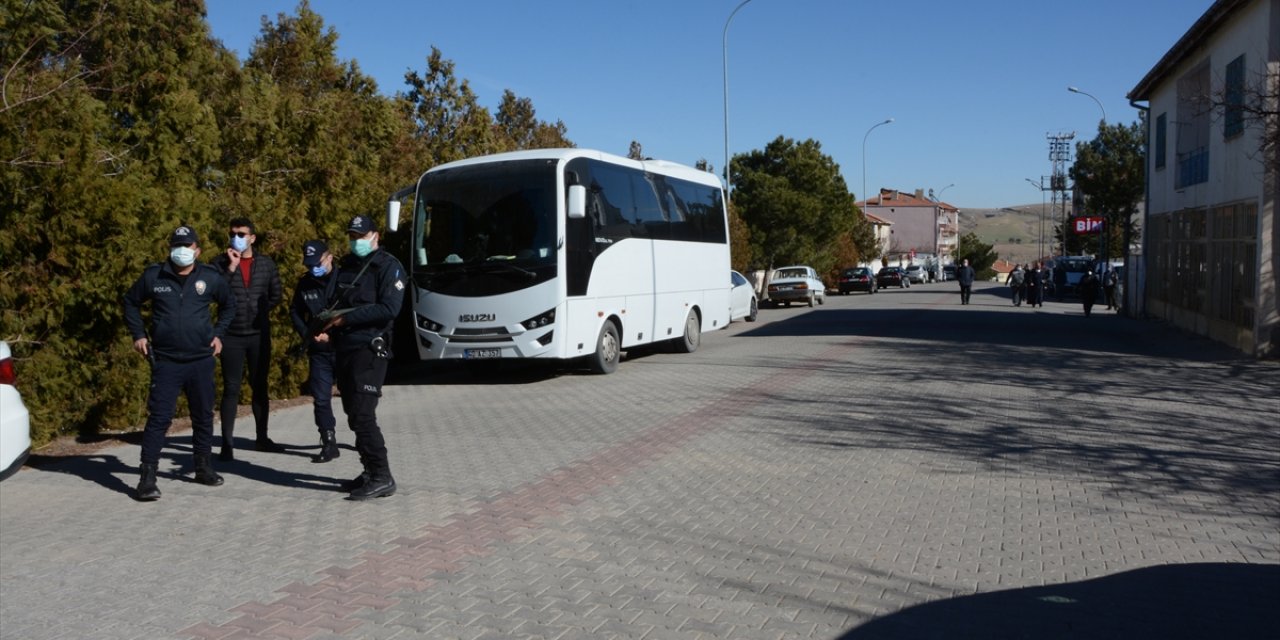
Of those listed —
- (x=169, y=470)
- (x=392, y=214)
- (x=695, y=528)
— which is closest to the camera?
(x=695, y=528)

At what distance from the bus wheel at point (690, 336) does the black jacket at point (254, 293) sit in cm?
1172

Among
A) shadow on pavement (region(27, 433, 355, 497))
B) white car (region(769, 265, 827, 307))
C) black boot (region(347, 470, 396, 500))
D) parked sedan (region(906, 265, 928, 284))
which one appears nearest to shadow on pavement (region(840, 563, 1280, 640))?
black boot (region(347, 470, 396, 500))

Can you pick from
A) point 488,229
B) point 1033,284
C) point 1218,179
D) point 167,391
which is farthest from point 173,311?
point 1033,284

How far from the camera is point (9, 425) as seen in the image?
6.44m

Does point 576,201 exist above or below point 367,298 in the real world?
above

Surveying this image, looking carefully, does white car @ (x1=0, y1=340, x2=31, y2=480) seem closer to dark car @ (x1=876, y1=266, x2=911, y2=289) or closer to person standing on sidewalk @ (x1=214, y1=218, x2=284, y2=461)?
person standing on sidewalk @ (x1=214, y1=218, x2=284, y2=461)

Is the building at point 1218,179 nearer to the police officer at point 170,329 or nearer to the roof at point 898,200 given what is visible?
the police officer at point 170,329

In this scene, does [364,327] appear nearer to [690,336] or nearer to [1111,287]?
[690,336]

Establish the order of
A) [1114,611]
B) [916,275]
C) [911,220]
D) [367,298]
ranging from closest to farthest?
[1114,611], [367,298], [916,275], [911,220]

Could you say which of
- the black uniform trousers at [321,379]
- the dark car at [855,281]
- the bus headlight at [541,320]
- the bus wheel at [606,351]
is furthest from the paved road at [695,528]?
the dark car at [855,281]

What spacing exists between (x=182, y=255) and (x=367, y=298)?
55.8 inches

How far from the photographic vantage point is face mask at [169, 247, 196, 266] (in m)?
7.95

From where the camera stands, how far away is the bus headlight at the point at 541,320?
15250mm

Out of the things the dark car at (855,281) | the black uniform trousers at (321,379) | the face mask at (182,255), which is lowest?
the dark car at (855,281)
